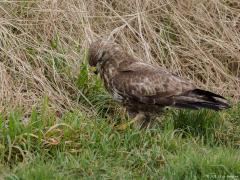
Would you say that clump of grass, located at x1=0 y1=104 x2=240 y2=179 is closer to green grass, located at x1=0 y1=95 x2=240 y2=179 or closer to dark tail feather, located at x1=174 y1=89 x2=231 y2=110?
green grass, located at x1=0 y1=95 x2=240 y2=179

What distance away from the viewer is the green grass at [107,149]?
5152 millimetres

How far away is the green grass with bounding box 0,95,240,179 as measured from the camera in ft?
16.9

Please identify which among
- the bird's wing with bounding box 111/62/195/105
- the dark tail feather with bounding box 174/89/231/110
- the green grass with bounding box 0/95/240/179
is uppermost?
the bird's wing with bounding box 111/62/195/105

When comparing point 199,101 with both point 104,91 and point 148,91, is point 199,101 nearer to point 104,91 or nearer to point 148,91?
point 148,91

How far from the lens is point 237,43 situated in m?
8.57

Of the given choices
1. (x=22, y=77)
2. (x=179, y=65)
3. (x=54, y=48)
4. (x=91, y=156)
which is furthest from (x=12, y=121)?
(x=179, y=65)

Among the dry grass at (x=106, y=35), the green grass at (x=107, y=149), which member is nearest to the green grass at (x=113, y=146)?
the green grass at (x=107, y=149)

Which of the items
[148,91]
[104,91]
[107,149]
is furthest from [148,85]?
[107,149]

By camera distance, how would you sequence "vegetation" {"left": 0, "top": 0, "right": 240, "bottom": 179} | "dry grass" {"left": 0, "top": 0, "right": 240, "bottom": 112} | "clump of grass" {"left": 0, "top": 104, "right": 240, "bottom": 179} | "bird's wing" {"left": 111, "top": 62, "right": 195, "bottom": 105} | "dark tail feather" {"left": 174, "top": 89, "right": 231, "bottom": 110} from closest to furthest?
"clump of grass" {"left": 0, "top": 104, "right": 240, "bottom": 179} → "vegetation" {"left": 0, "top": 0, "right": 240, "bottom": 179} → "dark tail feather" {"left": 174, "top": 89, "right": 231, "bottom": 110} → "bird's wing" {"left": 111, "top": 62, "right": 195, "bottom": 105} → "dry grass" {"left": 0, "top": 0, "right": 240, "bottom": 112}

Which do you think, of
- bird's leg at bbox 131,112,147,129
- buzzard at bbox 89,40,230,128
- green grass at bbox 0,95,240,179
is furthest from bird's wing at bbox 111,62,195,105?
green grass at bbox 0,95,240,179

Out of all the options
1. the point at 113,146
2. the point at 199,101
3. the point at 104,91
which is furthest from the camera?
the point at 104,91

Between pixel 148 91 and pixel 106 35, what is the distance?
1770mm

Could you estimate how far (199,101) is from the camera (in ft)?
20.7

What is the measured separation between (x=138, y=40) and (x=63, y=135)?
2646 millimetres
